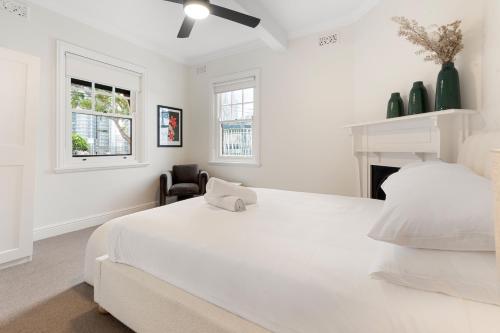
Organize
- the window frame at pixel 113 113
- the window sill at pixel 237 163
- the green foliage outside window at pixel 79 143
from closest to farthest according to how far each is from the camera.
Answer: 1. the window frame at pixel 113 113
2. the green foliage outside window at pixel 79 143
3. the window sill at pixel 237 163

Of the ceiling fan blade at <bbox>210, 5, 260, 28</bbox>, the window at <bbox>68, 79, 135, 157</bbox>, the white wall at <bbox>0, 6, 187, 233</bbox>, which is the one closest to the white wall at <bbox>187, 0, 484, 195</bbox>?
the white wall at <bbox>0, 6, 187, 233</bbox>

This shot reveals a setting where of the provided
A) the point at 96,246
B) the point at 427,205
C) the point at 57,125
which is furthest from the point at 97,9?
the point at 427,205

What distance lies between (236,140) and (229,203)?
2845 mm

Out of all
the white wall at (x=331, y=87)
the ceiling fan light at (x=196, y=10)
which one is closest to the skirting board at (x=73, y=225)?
the white wall at (x=331, y=87)

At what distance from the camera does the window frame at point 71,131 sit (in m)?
3.05

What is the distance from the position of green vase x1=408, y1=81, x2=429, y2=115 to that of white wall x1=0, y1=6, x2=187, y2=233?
3744mm

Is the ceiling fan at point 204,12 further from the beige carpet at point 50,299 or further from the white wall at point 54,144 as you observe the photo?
the beige carpet at point 50,299

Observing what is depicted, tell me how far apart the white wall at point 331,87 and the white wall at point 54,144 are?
879 mm

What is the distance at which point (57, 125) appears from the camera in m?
3.03

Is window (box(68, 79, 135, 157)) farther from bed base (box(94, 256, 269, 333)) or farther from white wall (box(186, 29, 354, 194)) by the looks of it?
bed base (box(94, 256, 269, 333))

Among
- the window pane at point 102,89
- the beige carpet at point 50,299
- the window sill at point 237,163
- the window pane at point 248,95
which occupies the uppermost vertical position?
the window pane at point 248,95

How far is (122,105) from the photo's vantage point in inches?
152

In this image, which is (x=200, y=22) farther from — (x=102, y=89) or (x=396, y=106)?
(x=396, y=106)

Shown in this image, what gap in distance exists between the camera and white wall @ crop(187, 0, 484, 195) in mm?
2208
